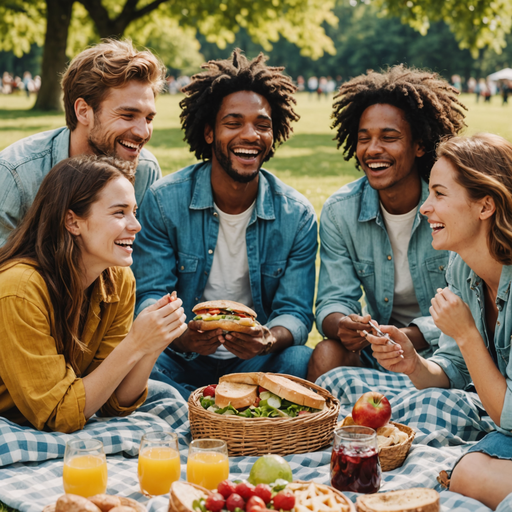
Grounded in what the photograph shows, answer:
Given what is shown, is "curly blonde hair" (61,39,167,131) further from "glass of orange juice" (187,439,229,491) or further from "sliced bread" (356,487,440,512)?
"sliced bread" (356,487,440,512)

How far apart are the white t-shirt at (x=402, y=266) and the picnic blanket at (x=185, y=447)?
35.8 inches

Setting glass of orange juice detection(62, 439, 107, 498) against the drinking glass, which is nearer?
glass of orange juice detection(62, 439, 107, 498)

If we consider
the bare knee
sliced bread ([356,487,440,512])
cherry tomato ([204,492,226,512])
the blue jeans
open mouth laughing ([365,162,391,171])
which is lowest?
the blue jeans

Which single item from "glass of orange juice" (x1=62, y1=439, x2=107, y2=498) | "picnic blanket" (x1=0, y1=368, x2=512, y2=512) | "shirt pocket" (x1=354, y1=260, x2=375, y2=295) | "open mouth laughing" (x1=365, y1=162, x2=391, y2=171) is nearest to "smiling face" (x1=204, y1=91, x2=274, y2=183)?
"open mouth laughing" (x1=365, y1=162, x2=391, y2=171)

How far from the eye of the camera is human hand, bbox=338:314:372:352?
185 inches

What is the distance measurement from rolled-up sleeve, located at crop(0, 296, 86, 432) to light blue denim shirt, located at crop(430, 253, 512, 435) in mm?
2338

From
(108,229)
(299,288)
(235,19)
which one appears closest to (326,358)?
(299,288)

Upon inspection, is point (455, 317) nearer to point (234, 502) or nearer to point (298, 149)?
point (234, 502)

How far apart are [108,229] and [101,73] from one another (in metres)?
1.70

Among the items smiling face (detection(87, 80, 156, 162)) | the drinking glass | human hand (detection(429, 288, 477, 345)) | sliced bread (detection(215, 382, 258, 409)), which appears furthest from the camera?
smiling face (detection(87, 80, 156, 162))

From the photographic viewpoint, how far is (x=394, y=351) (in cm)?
407

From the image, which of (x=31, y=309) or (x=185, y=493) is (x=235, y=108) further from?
(x=185, y=493)

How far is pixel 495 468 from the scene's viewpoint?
331cm

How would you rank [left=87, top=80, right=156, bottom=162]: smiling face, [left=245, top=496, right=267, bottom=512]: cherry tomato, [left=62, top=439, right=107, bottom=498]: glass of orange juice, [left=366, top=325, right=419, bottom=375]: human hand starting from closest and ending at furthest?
[left=245, top=496, right=267, bottom=512]: cherry tomato < [left=62, top=439, right=107, bottom=498]: glass of orange juice < [left=366, top=325, right=419, bottom=375]: human hand < [left=87, top=80, right=156, bottom=162]: smiling face
